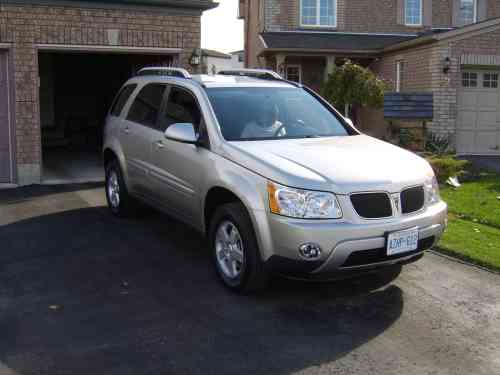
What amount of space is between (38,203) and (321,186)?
6.31m

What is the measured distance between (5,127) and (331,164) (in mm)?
8070

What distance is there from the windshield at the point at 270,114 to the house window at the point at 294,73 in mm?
15102

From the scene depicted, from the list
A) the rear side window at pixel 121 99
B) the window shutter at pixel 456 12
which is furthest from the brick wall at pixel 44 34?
the window shutter at pixel 456 12

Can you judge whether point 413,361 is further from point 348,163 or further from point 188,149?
point 188,149

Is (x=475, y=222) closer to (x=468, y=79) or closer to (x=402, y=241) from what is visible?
(x=402, y=241)

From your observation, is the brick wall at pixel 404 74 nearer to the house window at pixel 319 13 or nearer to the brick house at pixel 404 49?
the brick house at pixel 404 49

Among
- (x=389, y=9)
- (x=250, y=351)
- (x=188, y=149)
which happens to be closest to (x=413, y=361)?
(x=250, y=351)

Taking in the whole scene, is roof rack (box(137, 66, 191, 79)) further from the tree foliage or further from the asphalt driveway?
the tree foliage

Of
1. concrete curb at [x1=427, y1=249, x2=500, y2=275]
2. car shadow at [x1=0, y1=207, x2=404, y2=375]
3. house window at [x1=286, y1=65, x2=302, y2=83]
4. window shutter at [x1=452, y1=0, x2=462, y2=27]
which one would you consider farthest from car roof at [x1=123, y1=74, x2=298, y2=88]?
window shutter at [x1=452, y1=0, x2=462, y2=27]

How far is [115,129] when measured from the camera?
8.45 metres

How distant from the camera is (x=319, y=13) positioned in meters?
22.0

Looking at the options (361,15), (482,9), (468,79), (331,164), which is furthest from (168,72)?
(482,9)

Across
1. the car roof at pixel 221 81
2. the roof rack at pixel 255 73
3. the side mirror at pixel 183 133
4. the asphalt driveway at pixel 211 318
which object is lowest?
the asphalt driveway at pixel 211 318

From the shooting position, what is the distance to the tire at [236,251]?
5250 mm
